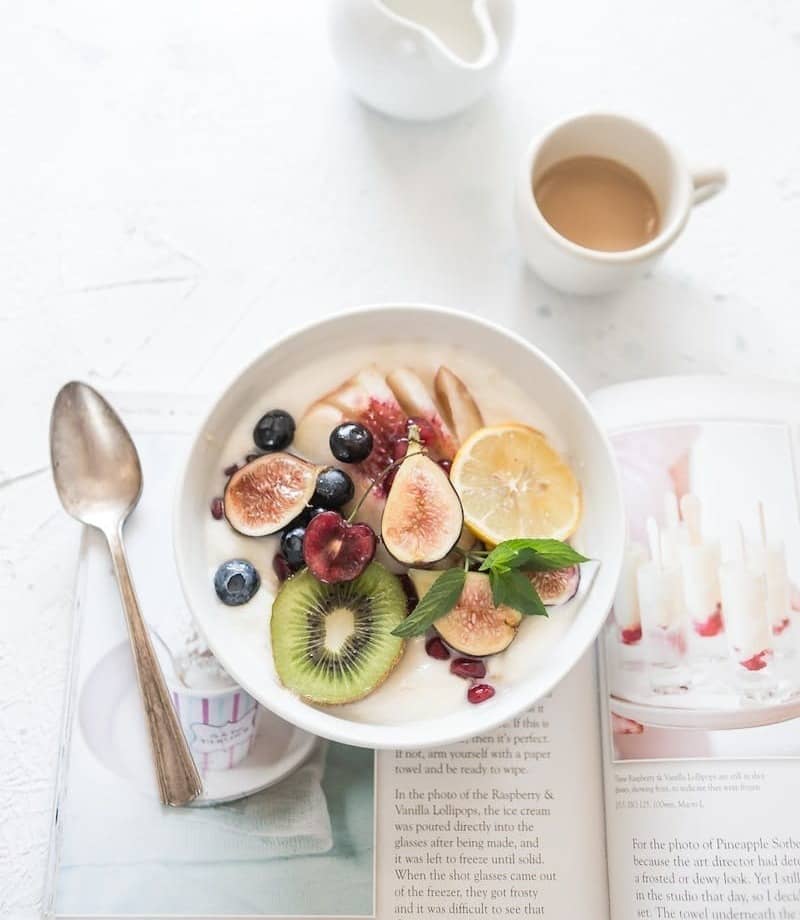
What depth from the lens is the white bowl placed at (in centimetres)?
94

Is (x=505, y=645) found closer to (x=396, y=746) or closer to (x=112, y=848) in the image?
(x=396, y=746)

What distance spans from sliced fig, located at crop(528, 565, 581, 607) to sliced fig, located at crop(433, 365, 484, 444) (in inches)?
6.7

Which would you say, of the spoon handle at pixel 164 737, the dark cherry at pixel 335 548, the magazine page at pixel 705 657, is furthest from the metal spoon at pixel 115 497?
the magazine page at pixel 705 657

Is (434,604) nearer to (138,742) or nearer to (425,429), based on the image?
(425,429)

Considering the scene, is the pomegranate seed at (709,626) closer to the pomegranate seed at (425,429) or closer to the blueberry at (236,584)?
the pomegranate seed at (425,429)

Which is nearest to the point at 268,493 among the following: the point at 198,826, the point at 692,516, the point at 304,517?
the point at 304,517

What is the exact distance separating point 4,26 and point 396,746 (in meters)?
1.07

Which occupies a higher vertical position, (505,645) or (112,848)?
(505,645)

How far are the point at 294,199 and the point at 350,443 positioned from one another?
0.42m

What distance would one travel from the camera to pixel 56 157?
1248 mm

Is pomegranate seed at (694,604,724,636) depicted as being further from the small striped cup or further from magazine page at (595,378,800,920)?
the small striped cup

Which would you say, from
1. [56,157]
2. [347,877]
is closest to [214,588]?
[347,877]

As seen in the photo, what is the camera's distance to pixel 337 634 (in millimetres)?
985

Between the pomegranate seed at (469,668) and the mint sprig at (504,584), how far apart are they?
0.06 meters
